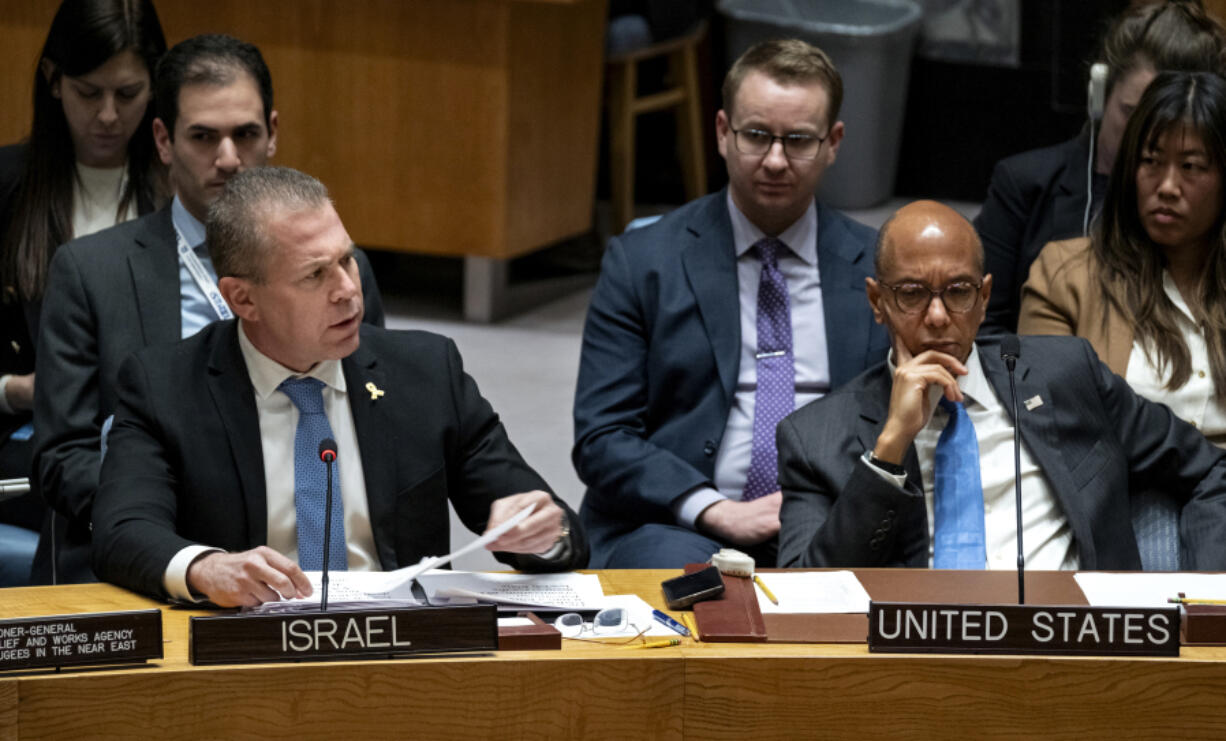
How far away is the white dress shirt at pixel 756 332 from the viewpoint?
2941 mm

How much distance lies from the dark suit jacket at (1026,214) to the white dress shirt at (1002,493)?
2.84 feet

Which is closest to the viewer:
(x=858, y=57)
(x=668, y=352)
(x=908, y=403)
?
(x=908, y=403)

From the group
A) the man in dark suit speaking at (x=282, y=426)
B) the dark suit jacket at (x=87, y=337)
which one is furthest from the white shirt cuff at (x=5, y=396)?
the man in dark suit speaking at (x=282, y=426)

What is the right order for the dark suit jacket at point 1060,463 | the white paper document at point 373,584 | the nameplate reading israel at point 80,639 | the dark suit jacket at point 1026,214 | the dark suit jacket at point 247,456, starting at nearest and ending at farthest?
the nameplate reading israel at point 80,639 < the white paper document at point 373,584 < the dark suit jacket at point 247,456 < the dark suit jacket at point 1060,463 < the dark suit jacket at point 1026,214

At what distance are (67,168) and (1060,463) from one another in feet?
6.60

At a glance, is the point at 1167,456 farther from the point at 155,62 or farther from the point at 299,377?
the point at 155,62

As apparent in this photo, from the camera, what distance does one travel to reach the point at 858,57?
6.70 meters

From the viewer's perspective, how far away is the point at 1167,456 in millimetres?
2545

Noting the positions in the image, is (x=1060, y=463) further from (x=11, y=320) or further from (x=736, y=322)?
(x=11, y=320)

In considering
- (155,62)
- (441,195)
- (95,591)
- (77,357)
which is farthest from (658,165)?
(95,591)

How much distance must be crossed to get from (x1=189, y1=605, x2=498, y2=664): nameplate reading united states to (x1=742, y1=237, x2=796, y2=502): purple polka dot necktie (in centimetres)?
121

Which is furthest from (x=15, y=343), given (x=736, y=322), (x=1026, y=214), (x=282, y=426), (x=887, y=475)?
(x=1026, y=214)

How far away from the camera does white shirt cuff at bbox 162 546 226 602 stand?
198cm

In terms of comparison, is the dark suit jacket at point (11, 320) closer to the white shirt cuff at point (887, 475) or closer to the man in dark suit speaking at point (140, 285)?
the man in dark suit speaking at point (140, 285)
